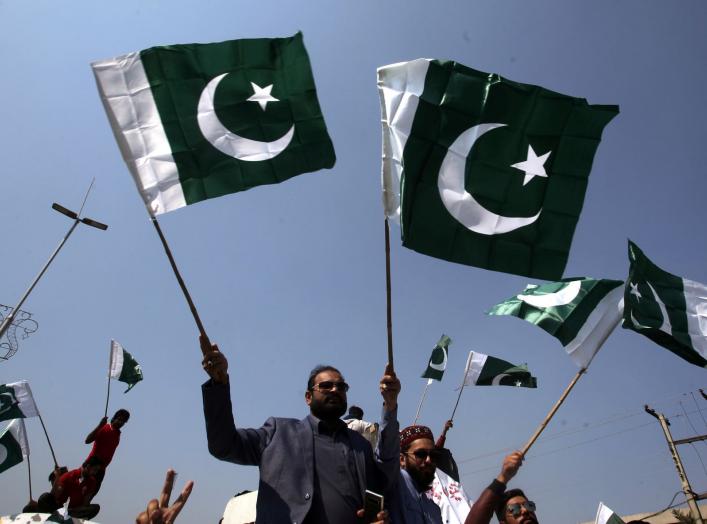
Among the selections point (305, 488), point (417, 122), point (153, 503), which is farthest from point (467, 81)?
point (153, 503)

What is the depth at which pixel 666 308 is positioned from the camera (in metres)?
6.45

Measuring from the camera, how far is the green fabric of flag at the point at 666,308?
591 cm

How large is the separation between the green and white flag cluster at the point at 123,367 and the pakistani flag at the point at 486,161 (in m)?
8.55

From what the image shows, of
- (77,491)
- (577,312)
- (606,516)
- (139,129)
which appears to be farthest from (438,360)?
(139,129)

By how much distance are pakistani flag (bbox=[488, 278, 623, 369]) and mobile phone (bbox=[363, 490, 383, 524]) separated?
139 inches

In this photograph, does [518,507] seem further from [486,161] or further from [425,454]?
[486,161]

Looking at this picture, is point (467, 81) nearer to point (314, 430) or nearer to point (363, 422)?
point (314, 430)

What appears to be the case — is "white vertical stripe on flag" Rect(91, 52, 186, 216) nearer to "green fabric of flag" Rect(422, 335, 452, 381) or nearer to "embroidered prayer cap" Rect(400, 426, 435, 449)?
"embroidered prayer cap" Rect(400, 426, 435, 449)

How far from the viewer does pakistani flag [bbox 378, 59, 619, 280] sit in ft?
14.6

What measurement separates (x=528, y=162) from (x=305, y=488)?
3.47m

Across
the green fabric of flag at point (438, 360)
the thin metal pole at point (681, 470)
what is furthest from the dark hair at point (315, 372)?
A: the thin metal pole at point (681, 470)

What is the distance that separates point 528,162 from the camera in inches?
186

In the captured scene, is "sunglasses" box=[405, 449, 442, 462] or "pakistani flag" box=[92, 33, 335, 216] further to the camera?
"sunglasses" box=[405, 449, 442, 462]

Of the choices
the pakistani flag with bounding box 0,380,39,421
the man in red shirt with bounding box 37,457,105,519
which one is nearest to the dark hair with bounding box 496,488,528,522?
the man in red shirt with bounding box 37,457,105,519
